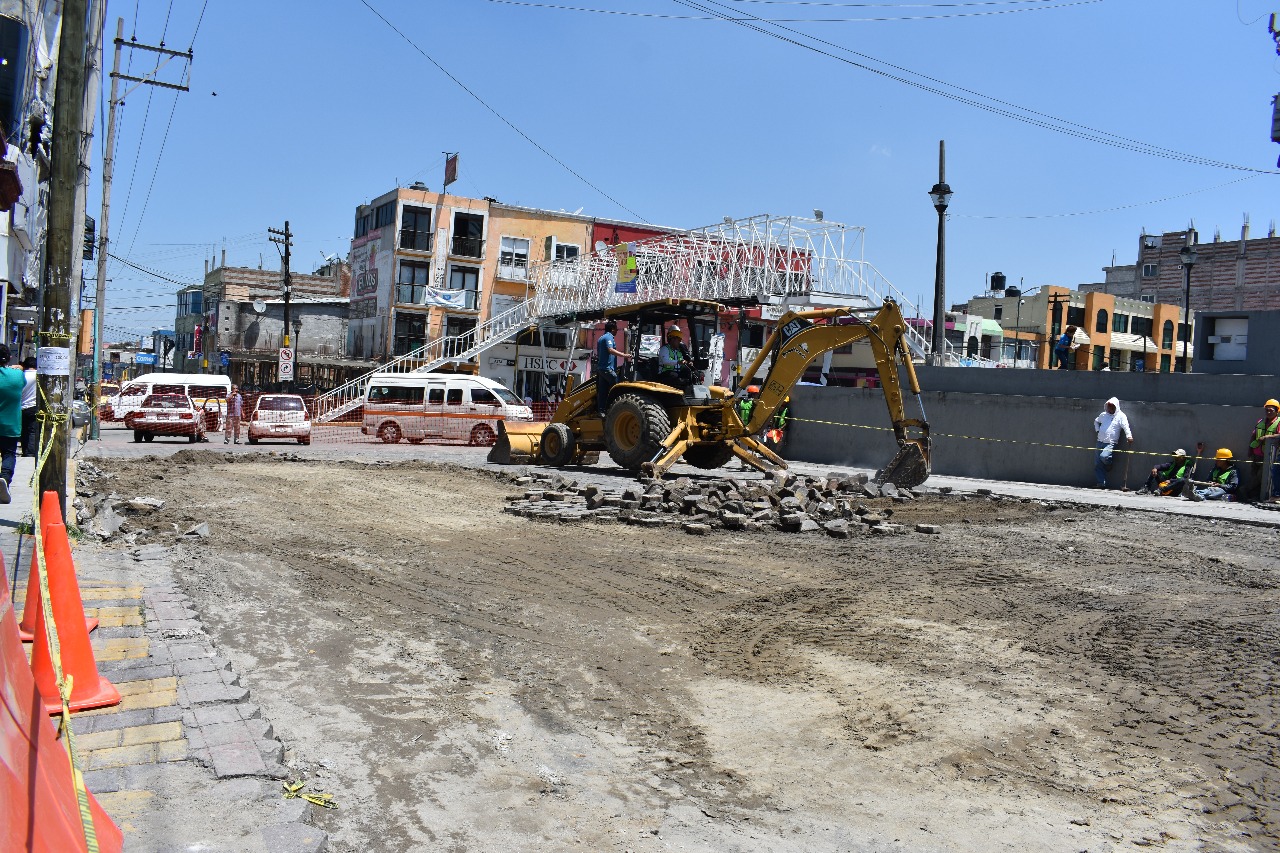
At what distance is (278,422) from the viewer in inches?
1145

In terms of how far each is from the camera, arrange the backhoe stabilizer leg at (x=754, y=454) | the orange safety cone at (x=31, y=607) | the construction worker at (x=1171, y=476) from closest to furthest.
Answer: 1. the orange safety cone at (x=31, y=607)
2. the backhoe stabilizer leg at (x=754, y=454)
3. the construction worker at (x=1171, y=476)

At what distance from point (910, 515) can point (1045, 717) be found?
8.82 meters

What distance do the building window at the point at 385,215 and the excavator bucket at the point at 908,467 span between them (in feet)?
119

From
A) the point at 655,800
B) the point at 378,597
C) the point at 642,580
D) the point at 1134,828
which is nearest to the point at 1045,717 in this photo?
the point at 1134,828

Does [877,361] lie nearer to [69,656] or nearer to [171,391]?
[69,656]

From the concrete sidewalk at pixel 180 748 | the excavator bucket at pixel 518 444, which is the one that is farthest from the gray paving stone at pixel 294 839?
the excavator bucket at pixel 518 444

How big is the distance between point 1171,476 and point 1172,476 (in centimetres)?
2

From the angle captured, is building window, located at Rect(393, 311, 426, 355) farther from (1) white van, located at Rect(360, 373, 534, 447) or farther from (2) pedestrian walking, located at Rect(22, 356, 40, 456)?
(2) pedestrian walking, located at Rect(22, 356, 40, 456)

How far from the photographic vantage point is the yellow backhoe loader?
1617 cm

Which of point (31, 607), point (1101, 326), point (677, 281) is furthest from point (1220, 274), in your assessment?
point (31, 607)

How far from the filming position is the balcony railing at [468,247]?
48031mm

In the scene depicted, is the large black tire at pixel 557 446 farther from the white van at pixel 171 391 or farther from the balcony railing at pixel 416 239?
the balcony railing at pixel 416 239

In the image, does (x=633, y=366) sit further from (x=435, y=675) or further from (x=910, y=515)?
(x=435, y=675)

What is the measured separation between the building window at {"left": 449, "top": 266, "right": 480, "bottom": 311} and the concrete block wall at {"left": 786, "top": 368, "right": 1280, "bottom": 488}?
25.0 m
